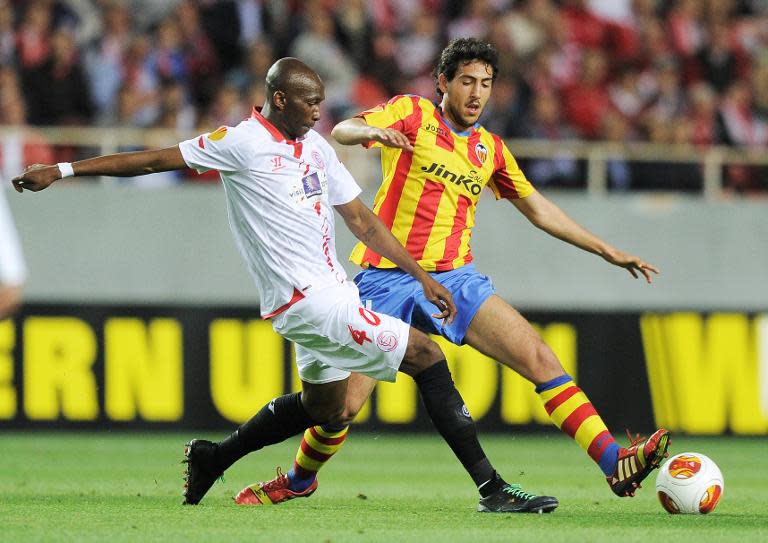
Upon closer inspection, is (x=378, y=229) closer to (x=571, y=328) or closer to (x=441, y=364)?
(x=441, y=364)

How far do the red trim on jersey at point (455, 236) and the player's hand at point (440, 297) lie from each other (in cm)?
70

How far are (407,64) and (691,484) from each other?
8.06 meters

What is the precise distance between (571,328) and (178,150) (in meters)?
7.50

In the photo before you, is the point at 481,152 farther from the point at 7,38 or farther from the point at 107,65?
the point at 7,38

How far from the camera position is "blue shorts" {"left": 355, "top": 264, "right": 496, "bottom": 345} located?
7.40 metres

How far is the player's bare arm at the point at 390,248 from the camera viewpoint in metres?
6.86

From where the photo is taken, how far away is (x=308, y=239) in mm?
6871

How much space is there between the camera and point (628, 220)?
14344 mm

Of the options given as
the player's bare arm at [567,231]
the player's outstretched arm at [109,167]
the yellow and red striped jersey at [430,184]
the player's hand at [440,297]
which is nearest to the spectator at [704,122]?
the player's bare arm at [567,231]

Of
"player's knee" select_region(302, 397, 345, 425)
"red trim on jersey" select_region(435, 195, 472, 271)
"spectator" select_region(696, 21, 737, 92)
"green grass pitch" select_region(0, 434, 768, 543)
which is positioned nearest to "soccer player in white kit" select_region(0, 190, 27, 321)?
"green grass pitch" select_region(0, 434, 768, 543)

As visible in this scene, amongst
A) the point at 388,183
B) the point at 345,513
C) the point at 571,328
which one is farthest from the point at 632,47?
the point at 345,513

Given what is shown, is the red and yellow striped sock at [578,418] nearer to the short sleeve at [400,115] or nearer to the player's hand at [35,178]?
the short sleeve at [400,115]

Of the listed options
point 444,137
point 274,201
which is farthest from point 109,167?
point 444,137

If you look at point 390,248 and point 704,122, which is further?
point 704,122
